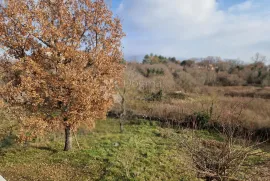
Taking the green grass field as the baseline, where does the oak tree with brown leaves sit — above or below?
above

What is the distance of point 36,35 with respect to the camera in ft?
27.8

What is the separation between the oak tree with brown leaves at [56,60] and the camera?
8.38 metres

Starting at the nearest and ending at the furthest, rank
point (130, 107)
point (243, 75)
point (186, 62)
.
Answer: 1. point (130, 107)
2. point (243, 75)
3. point (186, 62)

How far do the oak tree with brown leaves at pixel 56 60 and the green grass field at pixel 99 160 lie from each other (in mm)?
1667

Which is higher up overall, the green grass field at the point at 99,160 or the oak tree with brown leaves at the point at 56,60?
the oak tree with brown leaves at the point at 56,60

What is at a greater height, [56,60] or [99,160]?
[56,60]

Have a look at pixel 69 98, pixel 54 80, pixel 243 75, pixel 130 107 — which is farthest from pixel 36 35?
pixel 243 75

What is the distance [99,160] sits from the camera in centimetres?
1007

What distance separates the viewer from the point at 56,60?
9.10m

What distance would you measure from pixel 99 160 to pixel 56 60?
4.95m

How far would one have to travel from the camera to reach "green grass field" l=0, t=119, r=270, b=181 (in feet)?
28.0

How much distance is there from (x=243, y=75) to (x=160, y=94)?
76.6ft

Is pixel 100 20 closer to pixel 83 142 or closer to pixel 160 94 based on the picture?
pixel 83 142

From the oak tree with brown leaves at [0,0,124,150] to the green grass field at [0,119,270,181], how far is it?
1.67 metres
